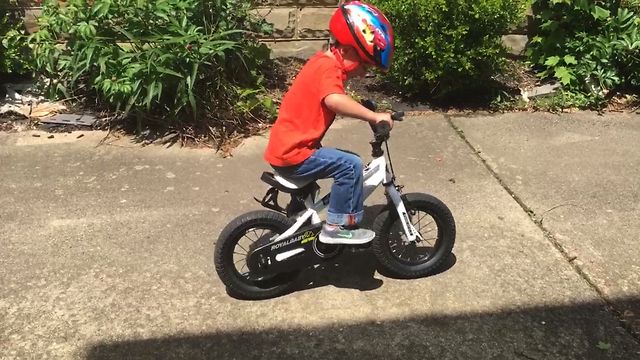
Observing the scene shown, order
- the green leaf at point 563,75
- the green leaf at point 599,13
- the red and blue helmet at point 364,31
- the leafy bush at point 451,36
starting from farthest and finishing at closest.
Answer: the green leaf at point 563,75 < the green leaf at point 599,13 < the leafy bush at point 451,36 < the red and blue helmet at point 364,31

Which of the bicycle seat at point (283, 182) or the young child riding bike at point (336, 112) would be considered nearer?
the young child riding bike at point (336, 112)

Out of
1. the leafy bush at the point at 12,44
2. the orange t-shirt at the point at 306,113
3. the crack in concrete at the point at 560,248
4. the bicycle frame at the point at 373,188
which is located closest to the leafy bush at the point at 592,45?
the crack in concrete at the point at 560,248

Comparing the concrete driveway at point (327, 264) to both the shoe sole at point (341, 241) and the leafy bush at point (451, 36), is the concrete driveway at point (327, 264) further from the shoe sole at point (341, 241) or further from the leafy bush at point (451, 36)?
the leafy bush at point (451, 36)

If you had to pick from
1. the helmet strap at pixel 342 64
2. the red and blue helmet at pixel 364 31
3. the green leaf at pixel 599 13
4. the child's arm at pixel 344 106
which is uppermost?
the red and blue helmet at pixel 364 31

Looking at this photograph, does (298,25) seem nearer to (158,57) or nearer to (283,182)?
(158,57)

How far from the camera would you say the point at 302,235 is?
2842 mm

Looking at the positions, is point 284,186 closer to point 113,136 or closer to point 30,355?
point 30,355

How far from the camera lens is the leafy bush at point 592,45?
498 centimetres

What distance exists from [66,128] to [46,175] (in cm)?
74

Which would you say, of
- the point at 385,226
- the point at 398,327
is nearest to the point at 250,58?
the point at 385,226

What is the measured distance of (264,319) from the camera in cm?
280

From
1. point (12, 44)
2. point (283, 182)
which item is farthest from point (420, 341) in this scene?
point (12, 44)

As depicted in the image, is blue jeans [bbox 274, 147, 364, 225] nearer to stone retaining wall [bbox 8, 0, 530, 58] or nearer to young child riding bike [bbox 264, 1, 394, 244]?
young child riding bike [bbox 264, 1, 394, 244]

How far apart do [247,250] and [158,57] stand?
194 cm
